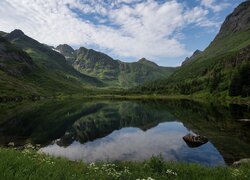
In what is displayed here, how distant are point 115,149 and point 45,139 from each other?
18596 millimetres

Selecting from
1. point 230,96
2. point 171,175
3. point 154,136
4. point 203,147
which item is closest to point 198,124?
point 154,136

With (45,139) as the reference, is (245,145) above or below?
above

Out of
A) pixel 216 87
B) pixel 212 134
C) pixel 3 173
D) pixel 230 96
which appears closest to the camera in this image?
pixel 3 173

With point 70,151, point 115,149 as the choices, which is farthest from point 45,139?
point 115,149

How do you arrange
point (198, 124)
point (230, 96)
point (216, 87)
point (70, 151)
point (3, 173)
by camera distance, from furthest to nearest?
point (216, 87)
point (230, 96)
point (198, 124)
point (70, 151)
point (3, 173)

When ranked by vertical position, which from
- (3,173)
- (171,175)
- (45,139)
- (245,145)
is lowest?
(45,139)

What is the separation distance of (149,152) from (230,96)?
127 m

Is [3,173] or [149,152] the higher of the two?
[3,173]

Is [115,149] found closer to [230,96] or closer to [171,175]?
[171,175]

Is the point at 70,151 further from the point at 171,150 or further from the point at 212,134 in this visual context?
the point at 212,134

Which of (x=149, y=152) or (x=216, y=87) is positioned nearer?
(x=149, y=152)

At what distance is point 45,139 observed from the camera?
58.7m

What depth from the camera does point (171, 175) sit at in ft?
48.6

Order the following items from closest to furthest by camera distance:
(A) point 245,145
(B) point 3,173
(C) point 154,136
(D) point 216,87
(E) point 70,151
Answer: (B) point 3,173 → (A) point 245,145 → (E) point 70,151 → (C) point 154,136 → (D) point 216,87
